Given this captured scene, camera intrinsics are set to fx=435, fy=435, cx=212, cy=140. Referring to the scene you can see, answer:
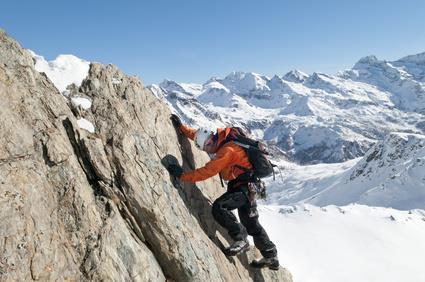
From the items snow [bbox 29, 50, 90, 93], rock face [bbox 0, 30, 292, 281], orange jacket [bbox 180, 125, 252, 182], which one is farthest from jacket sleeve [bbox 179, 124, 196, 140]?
snow [bbox 29, 50, 90, 93]

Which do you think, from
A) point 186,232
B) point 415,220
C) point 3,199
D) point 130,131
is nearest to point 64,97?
point 130,131

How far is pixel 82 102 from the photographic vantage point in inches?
433

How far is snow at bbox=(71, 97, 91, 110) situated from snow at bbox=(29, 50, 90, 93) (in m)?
0.65

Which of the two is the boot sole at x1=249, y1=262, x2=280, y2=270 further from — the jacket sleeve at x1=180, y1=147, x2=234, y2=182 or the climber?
the jacket sleeve at x1=180, y1=147, x2=234, y2=182

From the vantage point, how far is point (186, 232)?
1069 centimetres

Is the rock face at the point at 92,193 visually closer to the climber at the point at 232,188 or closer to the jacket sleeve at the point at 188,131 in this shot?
the climber at the point at 232,188

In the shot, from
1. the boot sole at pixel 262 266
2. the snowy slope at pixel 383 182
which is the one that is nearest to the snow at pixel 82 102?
the boot sole at pixel 262 266

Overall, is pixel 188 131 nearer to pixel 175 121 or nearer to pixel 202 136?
pixel 175 121

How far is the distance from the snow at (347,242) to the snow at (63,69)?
19.8m

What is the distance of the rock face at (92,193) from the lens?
26.0ft

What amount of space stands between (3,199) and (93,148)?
248 centimetres

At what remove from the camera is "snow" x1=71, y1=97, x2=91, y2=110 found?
10.8m

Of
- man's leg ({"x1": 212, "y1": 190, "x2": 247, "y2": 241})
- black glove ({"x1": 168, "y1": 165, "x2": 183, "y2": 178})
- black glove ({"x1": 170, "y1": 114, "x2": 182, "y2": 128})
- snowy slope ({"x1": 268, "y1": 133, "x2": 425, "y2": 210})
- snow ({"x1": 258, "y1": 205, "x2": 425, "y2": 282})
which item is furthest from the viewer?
snowy slope ({"x1": 268, "y1": 133, "x2": 425, "y2": 210})

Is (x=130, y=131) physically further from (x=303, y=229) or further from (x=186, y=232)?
(x=303, y=229)
